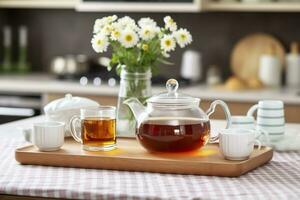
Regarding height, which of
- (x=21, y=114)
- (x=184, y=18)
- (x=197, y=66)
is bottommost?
(x=21, y=114)

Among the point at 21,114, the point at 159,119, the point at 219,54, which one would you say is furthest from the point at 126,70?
the point at 219,54

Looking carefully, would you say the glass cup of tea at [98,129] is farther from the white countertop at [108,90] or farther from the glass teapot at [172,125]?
the white countertop at [108,90]

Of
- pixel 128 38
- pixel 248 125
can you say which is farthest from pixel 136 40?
pixel 248 125

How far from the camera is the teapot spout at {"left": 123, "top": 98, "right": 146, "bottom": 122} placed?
2215 mm

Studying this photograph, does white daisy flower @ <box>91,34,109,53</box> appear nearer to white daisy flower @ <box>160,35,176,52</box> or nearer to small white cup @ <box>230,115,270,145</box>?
white daisy flower @ <box>160,35,176,52</box>

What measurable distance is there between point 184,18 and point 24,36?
1143 mm

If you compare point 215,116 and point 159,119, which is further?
point 215,116

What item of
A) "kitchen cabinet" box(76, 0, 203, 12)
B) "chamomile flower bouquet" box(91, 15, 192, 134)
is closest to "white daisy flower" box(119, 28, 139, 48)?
"chamomile flower bouquet" box(91, 15, 192, 134)

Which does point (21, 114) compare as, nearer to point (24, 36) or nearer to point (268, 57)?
point (24, 36)

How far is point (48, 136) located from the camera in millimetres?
2139

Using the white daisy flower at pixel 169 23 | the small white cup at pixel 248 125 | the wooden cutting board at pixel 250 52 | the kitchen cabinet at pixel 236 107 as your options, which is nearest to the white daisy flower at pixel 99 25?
the white daisy flower at pixel 169 23

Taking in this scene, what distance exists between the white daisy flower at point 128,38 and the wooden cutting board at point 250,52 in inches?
94.5

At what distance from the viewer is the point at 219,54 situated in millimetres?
4773

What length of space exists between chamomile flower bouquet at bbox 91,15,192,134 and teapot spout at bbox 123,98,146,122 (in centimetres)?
16
